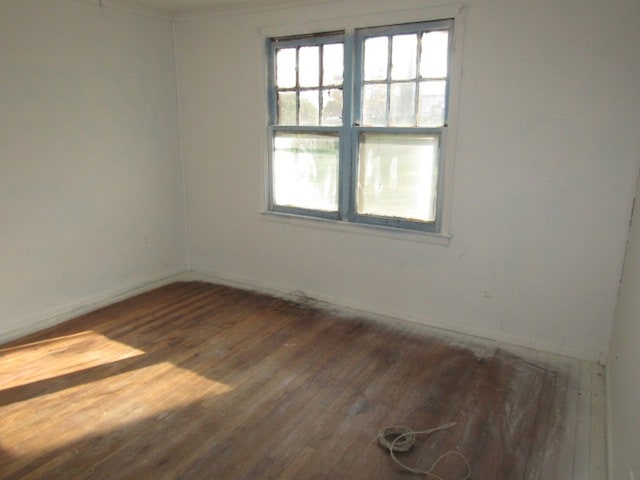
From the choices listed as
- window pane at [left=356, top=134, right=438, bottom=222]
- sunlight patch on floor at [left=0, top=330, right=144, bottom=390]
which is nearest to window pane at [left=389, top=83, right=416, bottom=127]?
window pane at [left=356, top=134, right=438, bottom=222]

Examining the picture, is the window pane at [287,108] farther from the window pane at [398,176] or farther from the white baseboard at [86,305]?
the white baseboard at [86,305]

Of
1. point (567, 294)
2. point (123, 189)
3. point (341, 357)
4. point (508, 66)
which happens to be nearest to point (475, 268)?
point (567, 294)

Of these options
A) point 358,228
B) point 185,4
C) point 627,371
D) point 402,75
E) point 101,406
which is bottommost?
point 101,406

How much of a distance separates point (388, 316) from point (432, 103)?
1716 mm

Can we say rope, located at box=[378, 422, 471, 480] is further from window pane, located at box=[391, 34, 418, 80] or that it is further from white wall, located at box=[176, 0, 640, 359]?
window pane, located at box=[391, 34, 418, 80]

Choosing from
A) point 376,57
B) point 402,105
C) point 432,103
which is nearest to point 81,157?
point 376,57

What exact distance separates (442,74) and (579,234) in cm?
144

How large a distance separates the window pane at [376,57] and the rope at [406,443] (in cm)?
248

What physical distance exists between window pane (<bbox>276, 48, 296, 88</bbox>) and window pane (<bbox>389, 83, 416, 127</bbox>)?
0.95 meters

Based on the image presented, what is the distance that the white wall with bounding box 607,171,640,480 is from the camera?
1.76m

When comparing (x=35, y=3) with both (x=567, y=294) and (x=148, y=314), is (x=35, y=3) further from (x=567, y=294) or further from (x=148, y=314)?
(x=567, y=294)

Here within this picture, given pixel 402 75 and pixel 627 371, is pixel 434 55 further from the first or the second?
pixel 627 371

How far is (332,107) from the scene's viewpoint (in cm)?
374

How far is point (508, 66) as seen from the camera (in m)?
2.99
